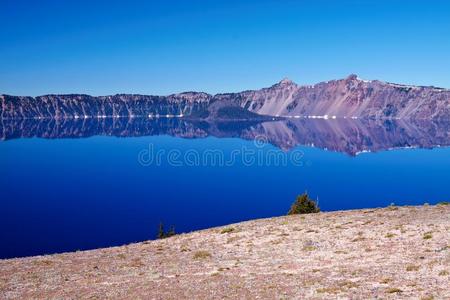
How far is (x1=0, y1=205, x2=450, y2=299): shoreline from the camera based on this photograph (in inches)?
847

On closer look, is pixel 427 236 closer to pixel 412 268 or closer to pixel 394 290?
pixel 412 268

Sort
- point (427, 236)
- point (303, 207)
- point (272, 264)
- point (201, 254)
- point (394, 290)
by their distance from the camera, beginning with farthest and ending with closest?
point (303, 207)
point (201, 254)
point (427, 236)
point (272, 264)
point (394, 290)

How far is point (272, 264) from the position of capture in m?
27.1

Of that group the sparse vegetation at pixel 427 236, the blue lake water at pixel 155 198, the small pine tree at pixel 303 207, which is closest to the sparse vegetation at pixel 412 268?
Answer: the sparse vegetation at pixel 427 236

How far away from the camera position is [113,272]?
91.7 ft

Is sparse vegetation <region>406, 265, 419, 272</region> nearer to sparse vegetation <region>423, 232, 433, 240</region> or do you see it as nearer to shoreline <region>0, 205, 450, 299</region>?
shoreline <region>0, 205, 450, 299</region>

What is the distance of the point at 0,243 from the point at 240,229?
3041 inches

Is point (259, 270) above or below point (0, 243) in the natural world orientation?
above

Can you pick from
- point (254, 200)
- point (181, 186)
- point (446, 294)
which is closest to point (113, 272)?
point (446, 294)

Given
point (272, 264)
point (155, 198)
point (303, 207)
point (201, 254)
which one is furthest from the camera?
point (155, 198)

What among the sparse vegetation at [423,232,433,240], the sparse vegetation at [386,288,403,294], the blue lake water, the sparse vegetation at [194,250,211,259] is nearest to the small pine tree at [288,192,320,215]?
the sparse vegetation at [194,250,211,259]

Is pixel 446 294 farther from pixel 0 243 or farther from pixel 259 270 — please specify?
pixel 0 243

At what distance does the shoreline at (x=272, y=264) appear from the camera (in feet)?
70.6

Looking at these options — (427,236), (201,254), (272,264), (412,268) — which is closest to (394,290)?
(412,268)
